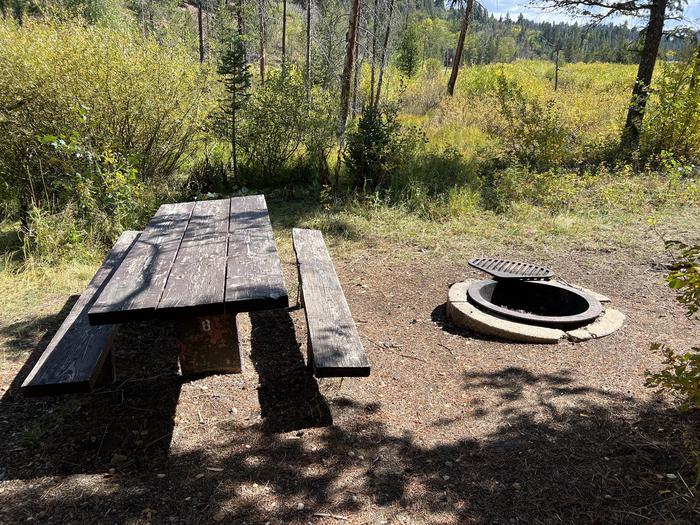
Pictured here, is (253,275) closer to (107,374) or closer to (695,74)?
(107,374)

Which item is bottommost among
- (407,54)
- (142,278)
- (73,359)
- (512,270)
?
(512,270)

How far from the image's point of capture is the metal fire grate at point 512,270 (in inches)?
157

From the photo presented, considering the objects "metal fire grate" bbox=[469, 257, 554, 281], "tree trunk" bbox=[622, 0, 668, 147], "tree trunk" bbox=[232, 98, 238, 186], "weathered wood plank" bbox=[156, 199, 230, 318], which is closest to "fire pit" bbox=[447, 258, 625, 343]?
"metal fire grate" bbox=[469, 257, 554, 281]

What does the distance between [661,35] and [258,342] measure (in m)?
A: 8.92

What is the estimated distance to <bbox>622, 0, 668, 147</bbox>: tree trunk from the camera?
8.35m

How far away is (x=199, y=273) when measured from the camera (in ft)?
7.97

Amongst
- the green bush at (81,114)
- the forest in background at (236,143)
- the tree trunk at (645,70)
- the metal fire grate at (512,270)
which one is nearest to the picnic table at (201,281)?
the metal fire grate at (512,270)

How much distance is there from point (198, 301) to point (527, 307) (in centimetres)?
293

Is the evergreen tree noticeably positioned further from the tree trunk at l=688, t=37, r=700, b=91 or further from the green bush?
the green bush

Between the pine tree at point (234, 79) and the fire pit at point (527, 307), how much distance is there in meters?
4.68

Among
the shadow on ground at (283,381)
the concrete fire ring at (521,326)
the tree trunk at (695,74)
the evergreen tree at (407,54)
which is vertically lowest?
the shadow on ground at (283,381)

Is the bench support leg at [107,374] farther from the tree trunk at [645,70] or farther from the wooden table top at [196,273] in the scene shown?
the tree trunk at [645,70]

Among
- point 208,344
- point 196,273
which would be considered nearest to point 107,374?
point 208,344

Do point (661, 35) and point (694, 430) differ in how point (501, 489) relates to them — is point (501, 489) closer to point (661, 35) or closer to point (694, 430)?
point (694, 430)
